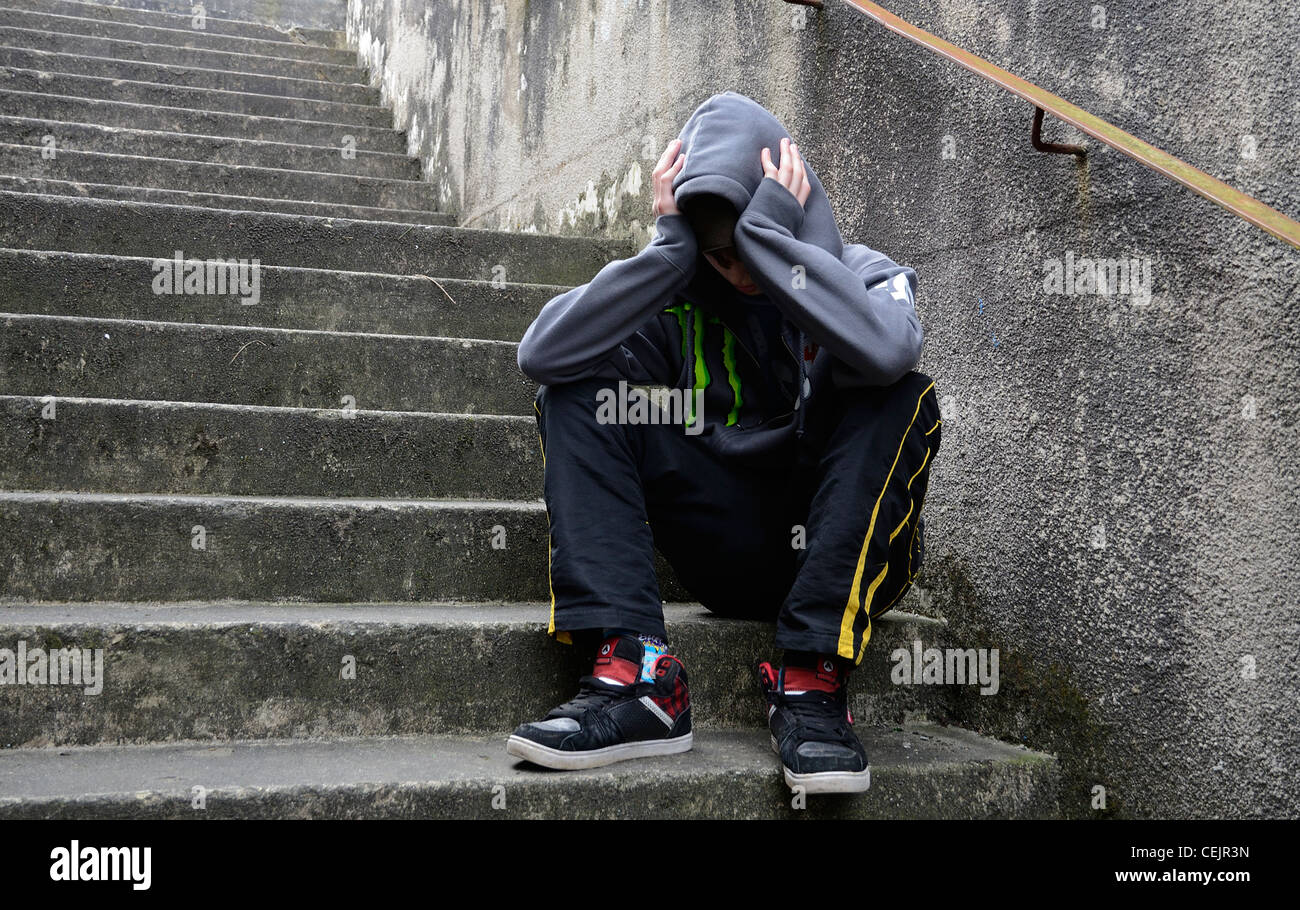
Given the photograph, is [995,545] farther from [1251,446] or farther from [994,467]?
[1251,446]

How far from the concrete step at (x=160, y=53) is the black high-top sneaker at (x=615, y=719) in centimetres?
493

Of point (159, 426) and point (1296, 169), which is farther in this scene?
point (159, 426)

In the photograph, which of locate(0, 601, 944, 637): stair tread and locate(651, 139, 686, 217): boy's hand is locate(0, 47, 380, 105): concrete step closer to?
locate(0, 601, 944, 637): stair tread

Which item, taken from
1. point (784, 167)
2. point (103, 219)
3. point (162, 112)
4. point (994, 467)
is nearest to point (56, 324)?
point (103, 219)

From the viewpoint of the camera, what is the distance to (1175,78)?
60.7 inches

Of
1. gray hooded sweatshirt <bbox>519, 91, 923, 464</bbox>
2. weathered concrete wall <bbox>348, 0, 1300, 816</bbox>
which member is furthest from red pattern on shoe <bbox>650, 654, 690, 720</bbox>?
weathered concrete wall <bbox>348, 0, 1300, 816</bbox>

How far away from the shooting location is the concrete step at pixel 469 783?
4.41ft

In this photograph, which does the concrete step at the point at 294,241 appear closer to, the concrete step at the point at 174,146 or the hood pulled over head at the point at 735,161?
the concrete step at the point at 174,146

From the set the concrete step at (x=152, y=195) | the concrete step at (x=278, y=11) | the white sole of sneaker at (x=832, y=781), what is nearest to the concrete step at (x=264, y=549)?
the white sole of sneaker at (x=832, y=781)

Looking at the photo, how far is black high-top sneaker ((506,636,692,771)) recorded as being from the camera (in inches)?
57.8

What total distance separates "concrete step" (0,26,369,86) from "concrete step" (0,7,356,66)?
0.12 m

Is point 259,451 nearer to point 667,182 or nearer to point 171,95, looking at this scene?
point 667,182

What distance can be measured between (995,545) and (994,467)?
0.13m

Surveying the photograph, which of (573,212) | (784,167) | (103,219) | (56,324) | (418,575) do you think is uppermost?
(573,212)
